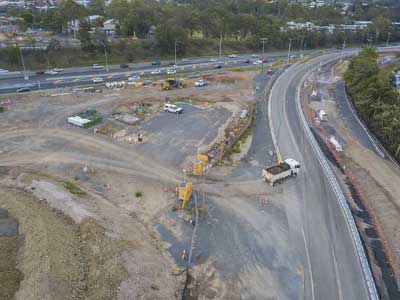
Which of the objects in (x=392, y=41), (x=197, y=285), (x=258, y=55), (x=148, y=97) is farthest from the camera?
(x=392, y=41)

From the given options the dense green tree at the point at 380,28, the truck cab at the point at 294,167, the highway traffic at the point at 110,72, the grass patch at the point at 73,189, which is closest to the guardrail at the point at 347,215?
the truck cab at the point at 294,167

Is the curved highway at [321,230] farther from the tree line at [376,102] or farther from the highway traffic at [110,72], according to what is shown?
the highway traffic at [110,72]

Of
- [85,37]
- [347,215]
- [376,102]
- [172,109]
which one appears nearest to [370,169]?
[347,215]

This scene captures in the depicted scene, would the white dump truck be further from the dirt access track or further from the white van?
the white van

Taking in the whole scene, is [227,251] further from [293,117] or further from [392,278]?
[293,117]

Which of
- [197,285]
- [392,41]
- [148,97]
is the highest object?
[392,41]

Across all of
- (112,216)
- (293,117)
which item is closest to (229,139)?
(293,117)

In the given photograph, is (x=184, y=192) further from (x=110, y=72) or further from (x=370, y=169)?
(x=110, y=72)

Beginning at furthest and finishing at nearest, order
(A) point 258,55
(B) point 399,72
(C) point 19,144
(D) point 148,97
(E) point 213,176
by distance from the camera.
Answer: (A) point 258,55 → (B) point 399,72 → (D) point 148,97 → (C) point 19,144 → (E) point 213,176
